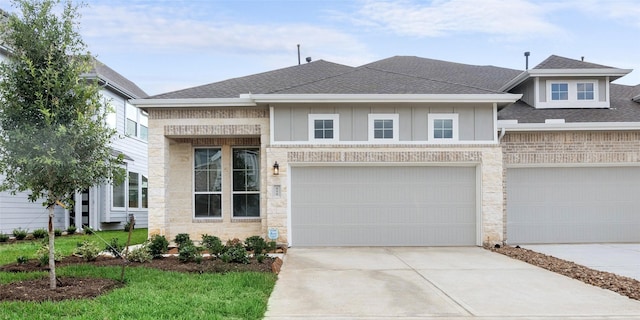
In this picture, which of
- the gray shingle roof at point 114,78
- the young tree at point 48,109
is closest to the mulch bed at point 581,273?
the young tree at point 48,109

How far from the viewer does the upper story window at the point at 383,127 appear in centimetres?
1205

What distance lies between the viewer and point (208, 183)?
13.2 metres

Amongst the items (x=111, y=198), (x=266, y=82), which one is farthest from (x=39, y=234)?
(x=266, y=82)

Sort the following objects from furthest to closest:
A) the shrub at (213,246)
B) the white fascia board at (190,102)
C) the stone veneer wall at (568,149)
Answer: the stone veneer wall at (568,149) → the white fascia board at (190,102) → the shrub at (213,246)

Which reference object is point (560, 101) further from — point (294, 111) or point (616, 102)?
point (294, 111)

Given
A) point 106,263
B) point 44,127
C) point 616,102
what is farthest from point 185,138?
point 616,102

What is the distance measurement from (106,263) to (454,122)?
812cm

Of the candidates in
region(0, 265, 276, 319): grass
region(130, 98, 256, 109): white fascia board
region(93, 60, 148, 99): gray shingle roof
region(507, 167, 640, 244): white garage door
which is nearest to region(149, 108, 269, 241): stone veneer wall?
region(130, 98, 256, 109): white fascia board

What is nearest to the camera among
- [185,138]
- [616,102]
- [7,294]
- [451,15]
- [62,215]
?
[7,294]

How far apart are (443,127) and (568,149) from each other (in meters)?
3.31

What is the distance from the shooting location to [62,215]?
17.2 metres

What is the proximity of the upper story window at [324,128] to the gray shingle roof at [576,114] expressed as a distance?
4.52m

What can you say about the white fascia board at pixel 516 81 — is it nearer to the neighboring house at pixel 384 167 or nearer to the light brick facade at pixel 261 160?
the neighboring house at pixel 384 167

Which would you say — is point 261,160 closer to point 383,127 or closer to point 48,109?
point 383,127
